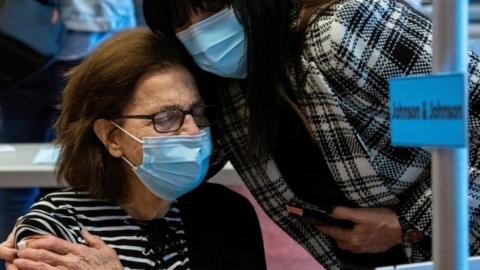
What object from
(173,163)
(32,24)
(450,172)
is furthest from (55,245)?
(32,24)

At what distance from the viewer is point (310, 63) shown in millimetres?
1313

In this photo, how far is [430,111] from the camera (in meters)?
0.72

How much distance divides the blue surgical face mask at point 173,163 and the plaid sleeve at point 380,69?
0.92 ft

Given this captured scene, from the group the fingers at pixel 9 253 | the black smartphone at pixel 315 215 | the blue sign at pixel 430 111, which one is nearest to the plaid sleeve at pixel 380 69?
the black smartphone at pixel 315 215

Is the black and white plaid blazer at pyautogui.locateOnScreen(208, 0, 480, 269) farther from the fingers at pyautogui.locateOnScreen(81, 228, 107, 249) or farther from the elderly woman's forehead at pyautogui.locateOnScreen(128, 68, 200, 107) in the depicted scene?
the fingers at pyautogui.locateOnScreen(81, 228, 107, 249)

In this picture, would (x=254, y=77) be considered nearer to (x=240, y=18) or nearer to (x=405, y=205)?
(x=240, y=18)

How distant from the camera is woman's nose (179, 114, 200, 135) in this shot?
1.40 meters

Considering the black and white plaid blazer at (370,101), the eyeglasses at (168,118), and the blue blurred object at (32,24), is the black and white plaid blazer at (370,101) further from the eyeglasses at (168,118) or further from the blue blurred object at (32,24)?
the blue blurred object at (32,24)

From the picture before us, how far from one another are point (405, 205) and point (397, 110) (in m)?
0.65

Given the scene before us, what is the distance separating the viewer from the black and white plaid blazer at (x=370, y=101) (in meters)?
1.27

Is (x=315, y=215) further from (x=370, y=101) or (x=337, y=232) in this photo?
(x=370, y=101)

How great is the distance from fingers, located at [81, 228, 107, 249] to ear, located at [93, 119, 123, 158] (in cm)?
16

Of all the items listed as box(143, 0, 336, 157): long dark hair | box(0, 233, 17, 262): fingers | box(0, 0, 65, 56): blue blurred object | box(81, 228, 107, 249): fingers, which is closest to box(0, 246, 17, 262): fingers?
box(0, 233, 17, 262): fingers

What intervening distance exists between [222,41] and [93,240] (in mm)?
433
